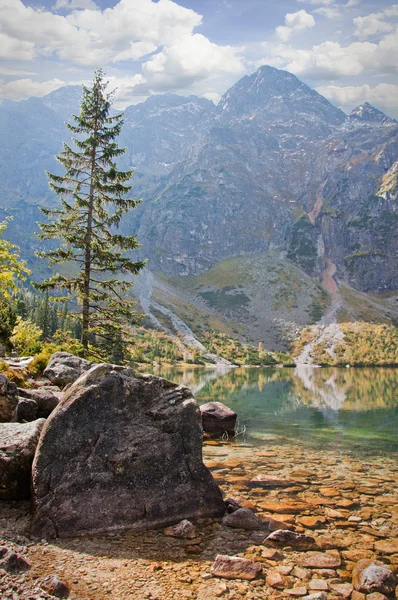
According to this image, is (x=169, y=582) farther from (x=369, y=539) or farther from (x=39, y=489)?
(x=369, y=539)

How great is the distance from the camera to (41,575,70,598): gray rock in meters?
7.64

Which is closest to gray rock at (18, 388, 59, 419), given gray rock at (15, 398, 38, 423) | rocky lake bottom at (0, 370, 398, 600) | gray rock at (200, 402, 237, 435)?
gray rock at (15, 398, 38, 423)

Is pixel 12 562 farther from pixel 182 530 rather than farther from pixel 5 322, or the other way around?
pixel 5 322

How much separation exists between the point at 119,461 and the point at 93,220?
21.2 meters

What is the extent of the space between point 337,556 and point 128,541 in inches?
211

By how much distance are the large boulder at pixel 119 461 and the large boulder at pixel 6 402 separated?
7.03 ft

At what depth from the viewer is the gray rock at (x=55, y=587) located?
7.64 meters

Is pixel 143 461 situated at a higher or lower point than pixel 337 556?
higher

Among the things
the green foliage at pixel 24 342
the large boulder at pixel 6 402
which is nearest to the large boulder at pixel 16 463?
the large boulder at pixel 6 402

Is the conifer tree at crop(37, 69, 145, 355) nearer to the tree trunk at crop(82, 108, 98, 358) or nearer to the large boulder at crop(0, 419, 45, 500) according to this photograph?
the tree trunk at crop(82, 108, 98, 358)

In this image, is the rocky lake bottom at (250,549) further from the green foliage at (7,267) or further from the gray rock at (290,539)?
the green foliage at (7,267)

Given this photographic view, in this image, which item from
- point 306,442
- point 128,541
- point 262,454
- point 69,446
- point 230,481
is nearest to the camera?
point 128,541

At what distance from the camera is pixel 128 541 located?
10.4m

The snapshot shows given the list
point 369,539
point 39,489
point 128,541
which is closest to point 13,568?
point 39,489
